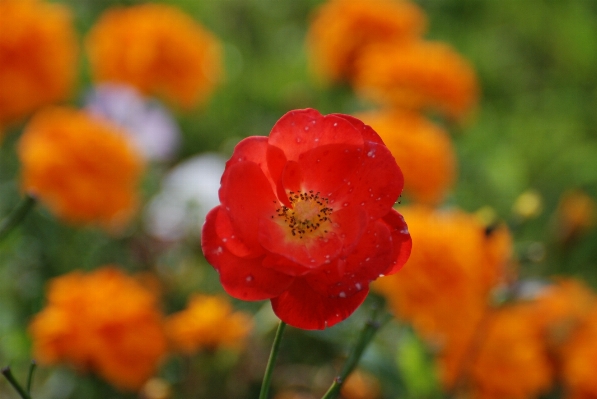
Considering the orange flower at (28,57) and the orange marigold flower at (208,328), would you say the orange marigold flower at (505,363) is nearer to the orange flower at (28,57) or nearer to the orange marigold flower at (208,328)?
the orange marigold flower at (208,328)

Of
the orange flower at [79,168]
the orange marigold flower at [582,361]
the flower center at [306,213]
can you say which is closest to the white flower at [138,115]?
the orange flower at [79,168]

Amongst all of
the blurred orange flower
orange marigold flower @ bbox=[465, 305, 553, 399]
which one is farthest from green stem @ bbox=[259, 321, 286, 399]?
the blurred orange flower

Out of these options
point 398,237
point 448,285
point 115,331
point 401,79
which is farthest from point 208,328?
point 401,79

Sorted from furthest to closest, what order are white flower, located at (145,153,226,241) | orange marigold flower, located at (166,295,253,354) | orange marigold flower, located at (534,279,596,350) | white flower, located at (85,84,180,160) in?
1. white flower, located at (85,84,180,160)
2. white flower, located at (145,153,226,241)
3. orange marigold flower, located at (534,279,596,350)
4. orange marigold flower, located at (166,295,253,354)

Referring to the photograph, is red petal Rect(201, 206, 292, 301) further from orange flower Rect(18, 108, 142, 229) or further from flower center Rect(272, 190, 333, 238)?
orange flower Rect(18, 108, 142, 229)

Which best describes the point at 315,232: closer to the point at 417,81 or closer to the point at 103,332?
the point at 103,332

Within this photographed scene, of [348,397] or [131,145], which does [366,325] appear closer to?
[348,397]
